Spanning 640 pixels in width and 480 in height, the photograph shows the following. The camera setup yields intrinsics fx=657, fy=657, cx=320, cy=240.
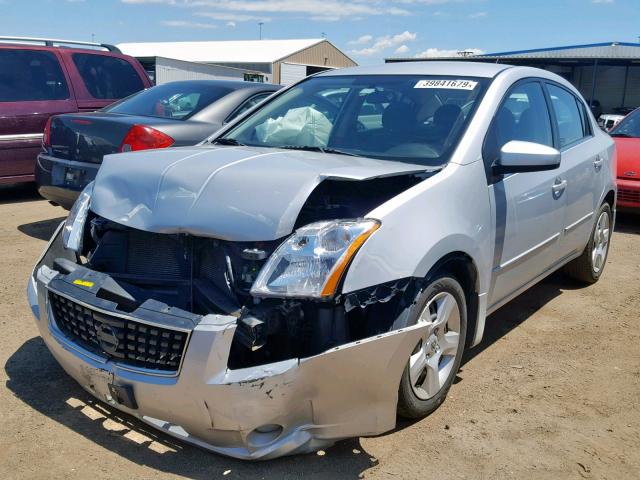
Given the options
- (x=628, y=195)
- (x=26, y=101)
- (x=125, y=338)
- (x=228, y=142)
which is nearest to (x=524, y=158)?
(x=228, y=142)

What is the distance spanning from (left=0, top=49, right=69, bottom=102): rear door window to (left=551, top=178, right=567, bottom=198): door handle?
19.9 ft

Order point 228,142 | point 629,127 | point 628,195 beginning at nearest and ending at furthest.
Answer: point 228,142
point 628,195
point 629,127

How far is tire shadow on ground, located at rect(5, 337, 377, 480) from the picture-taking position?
9.09 feet

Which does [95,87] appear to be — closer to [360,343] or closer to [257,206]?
[257,206]

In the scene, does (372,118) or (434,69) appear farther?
(434,69)

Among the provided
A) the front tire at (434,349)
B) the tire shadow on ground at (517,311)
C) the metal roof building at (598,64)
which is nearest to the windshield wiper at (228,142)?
the front tire at (434,349)

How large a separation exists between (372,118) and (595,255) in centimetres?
272

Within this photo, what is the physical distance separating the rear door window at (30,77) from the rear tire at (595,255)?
6.11 meters

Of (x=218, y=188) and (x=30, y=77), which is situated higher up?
(x=30, y=77)

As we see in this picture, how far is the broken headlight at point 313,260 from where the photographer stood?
2588 mm

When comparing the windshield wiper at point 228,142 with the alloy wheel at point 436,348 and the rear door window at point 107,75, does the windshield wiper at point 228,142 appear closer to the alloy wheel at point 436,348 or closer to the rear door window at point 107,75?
the alloy wheel at point 436,348

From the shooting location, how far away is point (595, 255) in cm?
555

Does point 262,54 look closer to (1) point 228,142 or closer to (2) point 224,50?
(2) point 224,50

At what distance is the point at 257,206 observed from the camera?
9.08 feet
